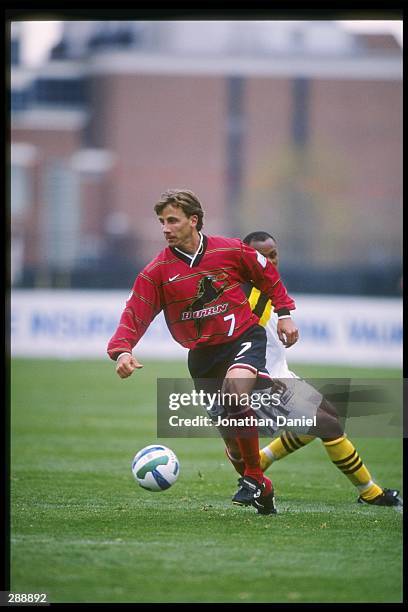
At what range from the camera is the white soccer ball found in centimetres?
618

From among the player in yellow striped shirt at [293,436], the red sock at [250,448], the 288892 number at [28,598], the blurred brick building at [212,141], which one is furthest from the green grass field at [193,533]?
the blurred brick building at [212,141]

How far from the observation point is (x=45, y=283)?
29.2m

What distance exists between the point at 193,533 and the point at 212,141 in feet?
152

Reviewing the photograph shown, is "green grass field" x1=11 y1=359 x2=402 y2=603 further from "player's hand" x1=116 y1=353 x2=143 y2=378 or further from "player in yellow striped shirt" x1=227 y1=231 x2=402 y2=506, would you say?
"player's hand" x1=116 y1=353 x2=143 y2=378

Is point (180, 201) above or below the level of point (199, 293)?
above

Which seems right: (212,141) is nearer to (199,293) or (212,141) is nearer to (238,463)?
(238,463)

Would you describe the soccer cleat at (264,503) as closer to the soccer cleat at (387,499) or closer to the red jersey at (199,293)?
the soccer cleat at (387,499)

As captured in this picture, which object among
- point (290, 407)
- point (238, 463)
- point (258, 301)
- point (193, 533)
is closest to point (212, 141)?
point (258, 301)

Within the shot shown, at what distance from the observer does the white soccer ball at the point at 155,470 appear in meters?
6.18

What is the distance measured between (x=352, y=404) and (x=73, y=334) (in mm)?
14272

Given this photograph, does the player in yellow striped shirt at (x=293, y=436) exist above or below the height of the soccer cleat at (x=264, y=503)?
above

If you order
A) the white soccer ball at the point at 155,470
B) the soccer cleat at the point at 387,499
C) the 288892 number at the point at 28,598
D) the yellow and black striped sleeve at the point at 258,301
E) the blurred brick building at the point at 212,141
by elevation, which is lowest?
the 288892 number at the point at 28,598

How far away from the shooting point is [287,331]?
20.1ft

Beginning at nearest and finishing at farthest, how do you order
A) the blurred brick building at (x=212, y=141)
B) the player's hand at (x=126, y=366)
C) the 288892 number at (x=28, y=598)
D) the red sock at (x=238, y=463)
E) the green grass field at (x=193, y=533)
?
the 288892 number at (x=28, y=598) → the green grass field at (x=193, y=533) → the player's hand at (x=126, y=366) → the red sock at (x=238, y=463) → the blurred brick building at (x=212, y=141)
